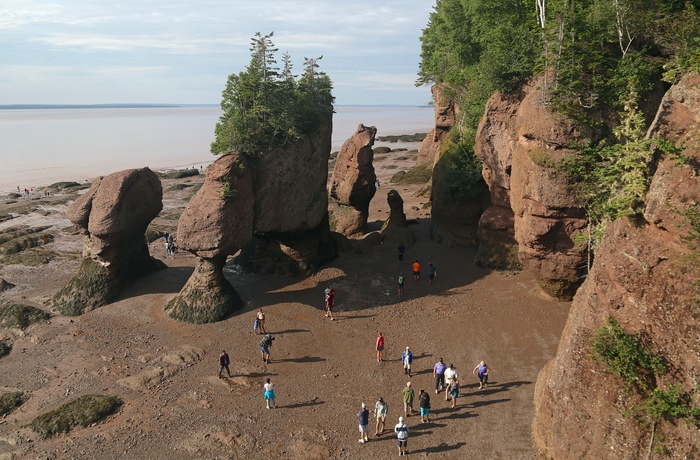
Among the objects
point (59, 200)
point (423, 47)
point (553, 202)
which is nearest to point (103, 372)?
point (553, 202)

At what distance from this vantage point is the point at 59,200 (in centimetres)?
5797

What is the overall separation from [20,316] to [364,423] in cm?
1951

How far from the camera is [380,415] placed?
52.6ft

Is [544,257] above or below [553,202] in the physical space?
below

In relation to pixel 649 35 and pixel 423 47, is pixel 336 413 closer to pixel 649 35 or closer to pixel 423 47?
pixel 649 35

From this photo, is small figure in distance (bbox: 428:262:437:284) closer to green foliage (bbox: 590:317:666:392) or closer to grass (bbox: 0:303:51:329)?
green foliage (bbox: 590:317:666:392)

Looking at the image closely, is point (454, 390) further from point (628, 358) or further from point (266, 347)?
point (266, 347)

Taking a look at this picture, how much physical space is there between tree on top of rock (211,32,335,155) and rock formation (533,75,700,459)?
18.4 m

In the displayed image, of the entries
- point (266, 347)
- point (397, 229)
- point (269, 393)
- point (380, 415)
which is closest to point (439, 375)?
point (380, 415)

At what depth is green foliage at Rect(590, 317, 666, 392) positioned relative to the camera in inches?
432

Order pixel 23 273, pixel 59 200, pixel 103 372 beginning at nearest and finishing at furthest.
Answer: pixel 103 372
pixel 23 273
pixel 59 200

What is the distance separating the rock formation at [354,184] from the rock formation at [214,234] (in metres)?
11.6

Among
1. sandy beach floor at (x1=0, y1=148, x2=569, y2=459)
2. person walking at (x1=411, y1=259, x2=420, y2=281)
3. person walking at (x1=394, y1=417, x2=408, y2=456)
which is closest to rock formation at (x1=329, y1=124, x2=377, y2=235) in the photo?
sandy beach floor at (x1=0, y1=148, x2=569, y2=459)

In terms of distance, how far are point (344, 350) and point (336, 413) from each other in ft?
14.5
